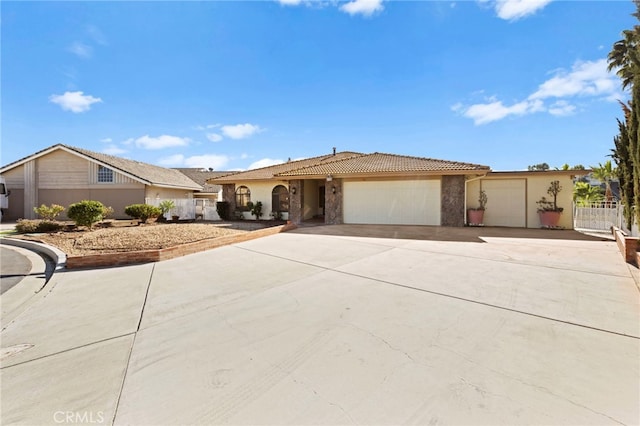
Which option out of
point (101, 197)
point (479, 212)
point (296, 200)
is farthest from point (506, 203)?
point (101, 197)

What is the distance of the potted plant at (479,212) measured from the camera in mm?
13281

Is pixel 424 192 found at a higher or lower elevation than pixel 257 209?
higher

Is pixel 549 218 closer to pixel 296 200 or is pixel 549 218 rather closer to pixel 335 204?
pixel 335 204

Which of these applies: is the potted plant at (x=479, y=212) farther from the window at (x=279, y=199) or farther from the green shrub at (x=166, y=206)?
the green shrub at (x=166, y=206)

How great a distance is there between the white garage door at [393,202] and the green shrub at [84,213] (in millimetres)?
12462

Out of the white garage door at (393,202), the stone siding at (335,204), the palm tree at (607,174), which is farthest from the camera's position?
the palm tree at (607,174)

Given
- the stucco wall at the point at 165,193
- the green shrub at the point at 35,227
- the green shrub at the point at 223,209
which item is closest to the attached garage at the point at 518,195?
the green shrub at the point at 223,209

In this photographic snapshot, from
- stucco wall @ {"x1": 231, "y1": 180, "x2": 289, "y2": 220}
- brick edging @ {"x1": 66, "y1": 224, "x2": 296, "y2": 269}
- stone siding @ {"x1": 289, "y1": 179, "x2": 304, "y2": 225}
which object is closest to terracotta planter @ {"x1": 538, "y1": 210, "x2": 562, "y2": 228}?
stone siding @ {"x1": 289, "y1": 179, "x2": 304, "y2": 225}

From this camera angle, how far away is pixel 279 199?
1755cm

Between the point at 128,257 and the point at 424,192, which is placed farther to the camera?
the point at 424,192

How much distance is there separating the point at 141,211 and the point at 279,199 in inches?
333

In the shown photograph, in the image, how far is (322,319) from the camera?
3.45 meters

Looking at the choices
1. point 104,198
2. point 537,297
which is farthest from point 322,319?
point 104,198

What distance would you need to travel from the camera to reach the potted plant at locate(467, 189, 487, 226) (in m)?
13.3
